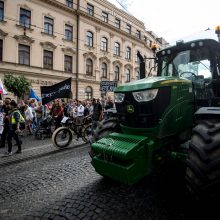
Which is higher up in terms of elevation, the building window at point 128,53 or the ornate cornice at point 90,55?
the building window at point 128,53

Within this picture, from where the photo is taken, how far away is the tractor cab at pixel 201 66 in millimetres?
4023

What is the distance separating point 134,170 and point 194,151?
86 cm

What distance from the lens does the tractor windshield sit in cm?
414

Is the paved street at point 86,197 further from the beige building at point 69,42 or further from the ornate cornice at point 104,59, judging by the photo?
the ornate cornice at point 104,59

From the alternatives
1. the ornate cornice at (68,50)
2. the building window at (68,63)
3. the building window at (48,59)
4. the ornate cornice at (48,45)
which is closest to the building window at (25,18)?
the ornate cornice at (48,45)

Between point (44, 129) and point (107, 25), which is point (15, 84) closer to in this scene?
point (44, 129)

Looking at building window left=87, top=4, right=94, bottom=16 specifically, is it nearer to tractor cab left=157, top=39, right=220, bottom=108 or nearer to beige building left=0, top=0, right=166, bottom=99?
beige building left=0, top=0, right=166, bottom=99

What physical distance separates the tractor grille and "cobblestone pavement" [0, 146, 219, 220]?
1.23 m

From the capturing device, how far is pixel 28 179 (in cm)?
497

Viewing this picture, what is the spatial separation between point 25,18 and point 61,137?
2064cm

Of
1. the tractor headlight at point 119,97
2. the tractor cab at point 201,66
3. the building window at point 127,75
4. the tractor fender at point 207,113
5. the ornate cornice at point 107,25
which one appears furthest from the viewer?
the building window at point 127,75

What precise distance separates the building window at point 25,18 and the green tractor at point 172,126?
954 inches

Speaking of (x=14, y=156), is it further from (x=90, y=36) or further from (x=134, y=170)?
(x=90, y=36)

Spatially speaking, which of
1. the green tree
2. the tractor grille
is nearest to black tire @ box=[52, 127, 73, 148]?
the tractor grille
